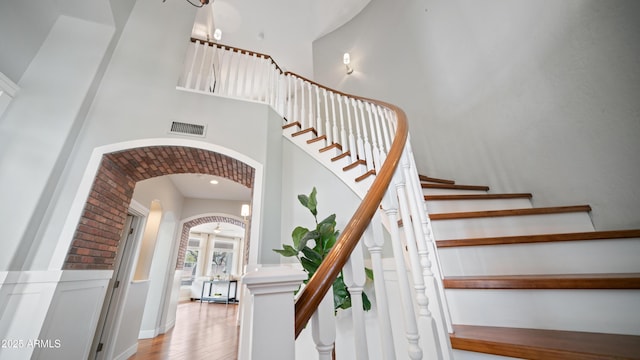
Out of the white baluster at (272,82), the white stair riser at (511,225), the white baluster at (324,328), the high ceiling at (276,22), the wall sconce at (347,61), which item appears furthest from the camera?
the high ceiling at (276,22)

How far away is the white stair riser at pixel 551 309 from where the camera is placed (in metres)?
0.79

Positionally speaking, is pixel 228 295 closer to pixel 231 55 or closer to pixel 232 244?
pixel 232 244

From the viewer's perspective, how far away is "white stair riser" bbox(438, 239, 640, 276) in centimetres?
104

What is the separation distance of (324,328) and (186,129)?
249cm

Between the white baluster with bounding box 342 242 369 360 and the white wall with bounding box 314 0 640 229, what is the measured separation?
5.80 feet

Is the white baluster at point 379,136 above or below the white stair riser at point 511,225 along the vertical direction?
above

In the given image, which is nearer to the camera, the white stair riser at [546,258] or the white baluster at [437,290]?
the white baluster at [437,290]

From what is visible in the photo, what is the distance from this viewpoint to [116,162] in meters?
2.31

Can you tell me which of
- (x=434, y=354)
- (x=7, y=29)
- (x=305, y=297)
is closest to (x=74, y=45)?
(x=7, y=29)

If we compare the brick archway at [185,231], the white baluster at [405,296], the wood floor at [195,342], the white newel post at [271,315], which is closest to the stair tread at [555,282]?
the white baluster at [405,296]

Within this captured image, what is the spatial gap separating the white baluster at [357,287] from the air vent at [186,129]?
7.67 ft

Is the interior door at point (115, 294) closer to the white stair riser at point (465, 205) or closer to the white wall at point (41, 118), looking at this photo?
the white wall at point (41, 118)

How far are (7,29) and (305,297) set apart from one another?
11.0 ft

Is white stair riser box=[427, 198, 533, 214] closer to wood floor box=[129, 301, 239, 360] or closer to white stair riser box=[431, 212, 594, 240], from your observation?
white stair riser box=[431, 212, 594, 240]
